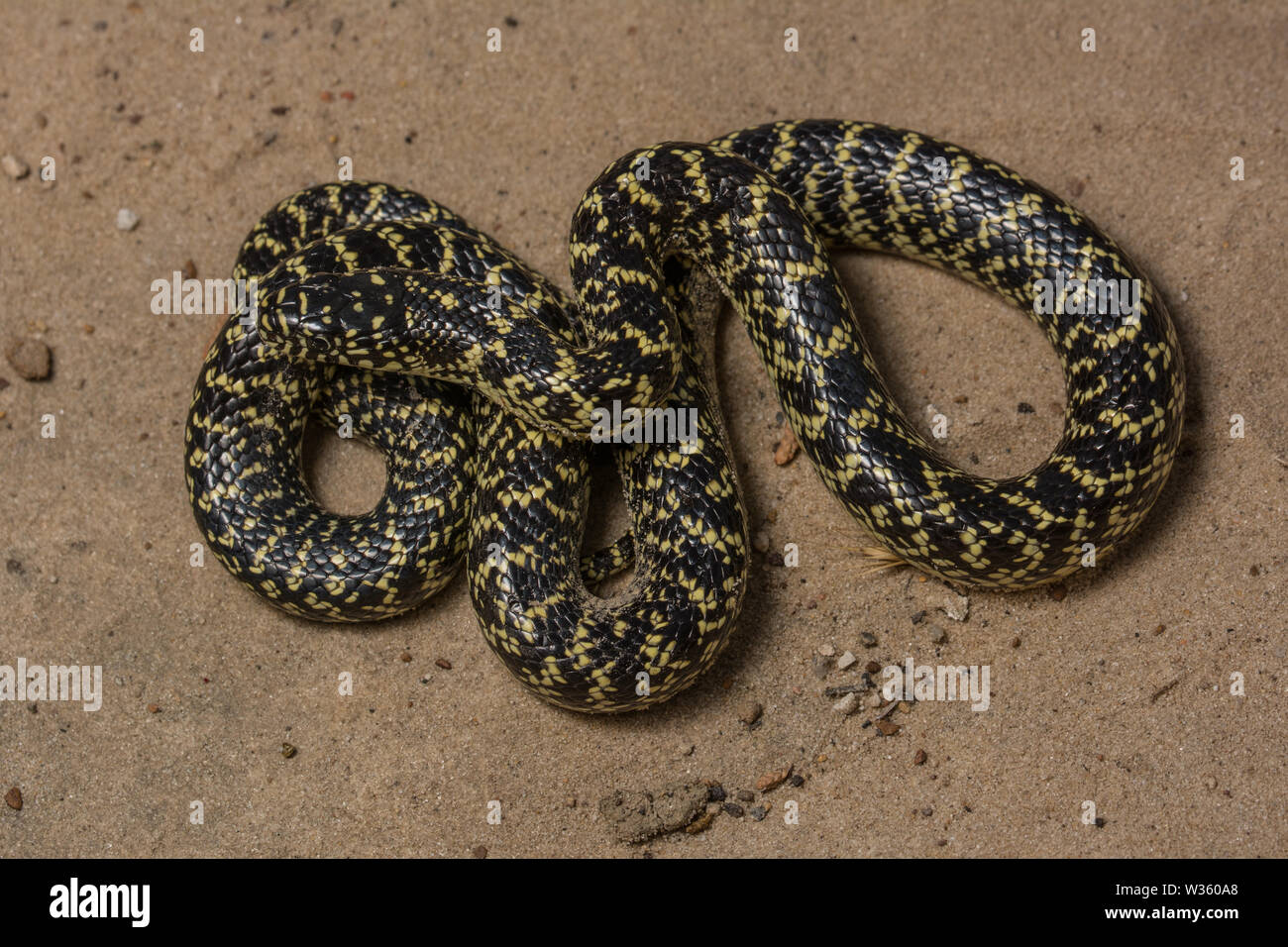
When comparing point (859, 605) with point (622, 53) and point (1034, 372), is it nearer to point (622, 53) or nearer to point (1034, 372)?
point (1034, 372)

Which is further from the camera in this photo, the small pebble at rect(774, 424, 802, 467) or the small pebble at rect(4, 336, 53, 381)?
the small pebble at rect(4, 336, 53, 381)

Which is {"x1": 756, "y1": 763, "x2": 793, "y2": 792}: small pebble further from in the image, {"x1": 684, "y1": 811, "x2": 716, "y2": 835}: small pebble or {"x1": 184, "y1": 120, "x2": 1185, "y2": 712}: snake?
{"x1": 184, "y1": 120, "x2": 1185, "y2": 712}: snake

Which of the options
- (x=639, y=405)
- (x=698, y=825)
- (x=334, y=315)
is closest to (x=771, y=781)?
(x=698, y=825)

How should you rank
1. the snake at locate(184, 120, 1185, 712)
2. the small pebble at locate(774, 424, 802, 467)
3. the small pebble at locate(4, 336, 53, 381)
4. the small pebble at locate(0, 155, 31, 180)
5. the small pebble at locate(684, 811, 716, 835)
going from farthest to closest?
1. the small pebble at locate(0, 155, 31, 180)
2. the small pebble at locate(4, 336, 53, 381)
3. the small pebble at locate(774, 424, 802, 467)
4. the small pebble at locate(684, 811, 716, 835)
5. the snake at locate(184, 120, 1185, 712)

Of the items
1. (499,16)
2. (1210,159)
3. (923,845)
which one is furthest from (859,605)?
(499,16)

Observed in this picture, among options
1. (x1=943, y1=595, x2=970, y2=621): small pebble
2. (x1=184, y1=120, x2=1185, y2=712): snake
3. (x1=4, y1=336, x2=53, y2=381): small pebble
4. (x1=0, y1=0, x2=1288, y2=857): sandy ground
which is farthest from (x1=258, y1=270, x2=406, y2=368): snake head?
(x1=943, y1=595, x2=970, y2=621): small pebble

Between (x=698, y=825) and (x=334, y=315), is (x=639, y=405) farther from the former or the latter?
(x=698, y=825)
